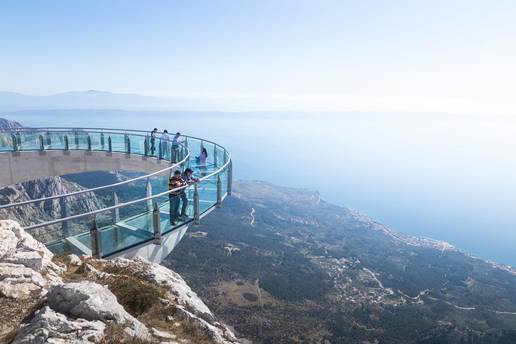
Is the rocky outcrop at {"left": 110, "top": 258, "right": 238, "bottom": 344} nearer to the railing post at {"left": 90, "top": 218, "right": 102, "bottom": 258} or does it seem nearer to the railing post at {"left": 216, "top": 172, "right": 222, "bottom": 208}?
the railing post at {"left": 90, "top": 218, "right": 102, "bottom": 258}

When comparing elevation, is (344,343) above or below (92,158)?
below

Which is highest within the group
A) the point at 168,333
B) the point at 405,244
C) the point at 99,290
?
the point at 99,290

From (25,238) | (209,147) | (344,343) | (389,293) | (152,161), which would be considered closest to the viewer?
(25,238)

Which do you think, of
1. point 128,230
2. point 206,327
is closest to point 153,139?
point 128,230

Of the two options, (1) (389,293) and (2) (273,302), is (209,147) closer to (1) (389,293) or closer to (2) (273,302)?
(2) (273,302)

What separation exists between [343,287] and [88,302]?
5280 inches

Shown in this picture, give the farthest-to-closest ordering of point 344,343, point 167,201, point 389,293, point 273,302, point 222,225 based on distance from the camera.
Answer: point 222,225, point 389,293, point 273,302, point 344,343, point 167,201

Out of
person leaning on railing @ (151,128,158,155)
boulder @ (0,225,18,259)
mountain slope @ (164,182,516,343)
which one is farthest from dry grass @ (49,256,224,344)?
mountain slope @ (164,182,516,343)

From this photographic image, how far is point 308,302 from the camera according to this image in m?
117

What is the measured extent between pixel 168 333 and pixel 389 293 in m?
136

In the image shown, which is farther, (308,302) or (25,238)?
(308,302)

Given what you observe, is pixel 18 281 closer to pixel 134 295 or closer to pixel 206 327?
pixel 134 295

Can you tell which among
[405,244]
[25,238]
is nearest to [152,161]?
[25,238]

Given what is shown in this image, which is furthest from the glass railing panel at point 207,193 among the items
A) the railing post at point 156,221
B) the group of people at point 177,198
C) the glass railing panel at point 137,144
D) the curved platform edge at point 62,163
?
the glass railing panel at point 137,144
